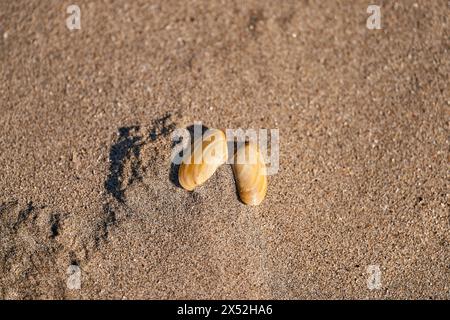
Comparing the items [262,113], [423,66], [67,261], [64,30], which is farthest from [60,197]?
[423,66]

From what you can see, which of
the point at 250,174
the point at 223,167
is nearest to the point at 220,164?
the point at 223,167

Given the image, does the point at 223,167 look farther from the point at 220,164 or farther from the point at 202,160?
the point at 202,160

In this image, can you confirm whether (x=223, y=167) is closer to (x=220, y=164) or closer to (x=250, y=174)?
(x=220, y=164)

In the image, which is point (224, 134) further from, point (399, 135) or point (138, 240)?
point (399, 135)
